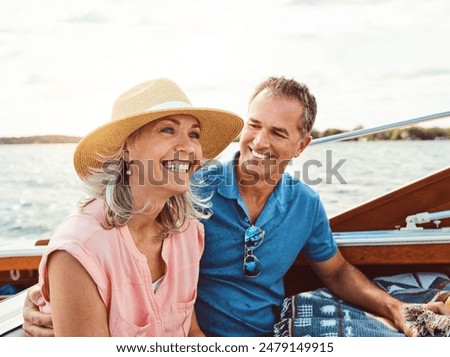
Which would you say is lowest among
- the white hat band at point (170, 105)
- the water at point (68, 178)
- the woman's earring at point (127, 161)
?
the water at point (68, 178)

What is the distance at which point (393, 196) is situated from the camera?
1476 mm

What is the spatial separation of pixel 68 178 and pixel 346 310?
526cm

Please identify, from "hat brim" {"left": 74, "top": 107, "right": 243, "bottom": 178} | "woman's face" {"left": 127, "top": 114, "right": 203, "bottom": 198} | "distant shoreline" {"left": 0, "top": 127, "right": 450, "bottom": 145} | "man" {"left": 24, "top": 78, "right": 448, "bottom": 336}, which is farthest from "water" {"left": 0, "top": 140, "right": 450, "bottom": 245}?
"woman's face" {"left": 127, "top": 114, "right": 203, "bottom": 198}

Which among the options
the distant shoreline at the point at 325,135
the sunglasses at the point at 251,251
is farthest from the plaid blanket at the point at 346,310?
the distant shoreline at the point at 325,135

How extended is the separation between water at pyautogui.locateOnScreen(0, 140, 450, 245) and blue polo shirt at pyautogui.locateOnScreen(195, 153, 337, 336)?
8.44 ft

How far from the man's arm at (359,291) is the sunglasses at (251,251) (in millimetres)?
198

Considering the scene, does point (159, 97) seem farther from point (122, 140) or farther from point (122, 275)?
point (122, 275)

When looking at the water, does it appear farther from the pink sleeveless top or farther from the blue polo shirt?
the pink sleeveless top

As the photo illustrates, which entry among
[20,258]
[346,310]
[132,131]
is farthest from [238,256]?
[20,258]

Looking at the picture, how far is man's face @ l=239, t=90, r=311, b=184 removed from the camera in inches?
46.8

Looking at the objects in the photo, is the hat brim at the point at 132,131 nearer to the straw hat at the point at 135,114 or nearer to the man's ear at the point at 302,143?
the straw hat at the point at 135,114

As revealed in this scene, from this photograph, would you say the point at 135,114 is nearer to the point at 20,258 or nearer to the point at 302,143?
the point at 302,143

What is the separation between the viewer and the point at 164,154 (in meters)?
0.92

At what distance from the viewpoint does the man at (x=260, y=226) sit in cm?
117
